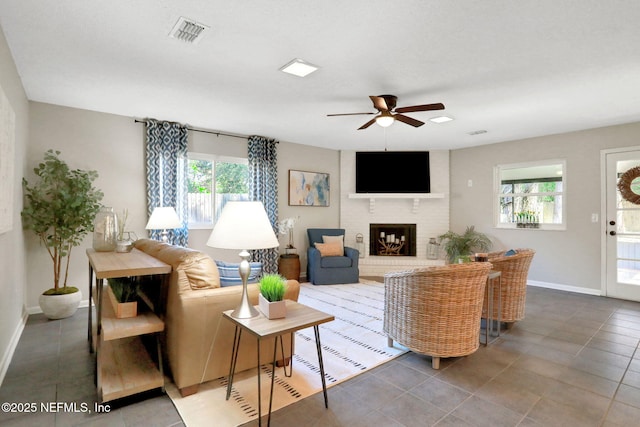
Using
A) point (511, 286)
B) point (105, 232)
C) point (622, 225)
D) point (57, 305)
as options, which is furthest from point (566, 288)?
point (57, 305)

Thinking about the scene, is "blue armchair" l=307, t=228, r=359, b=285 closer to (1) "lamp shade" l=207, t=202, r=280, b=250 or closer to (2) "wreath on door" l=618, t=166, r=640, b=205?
(1) "lamp shade" l=207, t=202, r=280, b=250

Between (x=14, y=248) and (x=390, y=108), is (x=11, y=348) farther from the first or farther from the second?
(x=390, y=108)

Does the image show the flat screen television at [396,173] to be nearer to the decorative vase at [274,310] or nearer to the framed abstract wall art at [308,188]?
the framed abstract wall art at [308,188]

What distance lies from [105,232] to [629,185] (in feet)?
20.9

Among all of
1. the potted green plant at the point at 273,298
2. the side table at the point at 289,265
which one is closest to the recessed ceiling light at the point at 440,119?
the side table at the point at 289,265

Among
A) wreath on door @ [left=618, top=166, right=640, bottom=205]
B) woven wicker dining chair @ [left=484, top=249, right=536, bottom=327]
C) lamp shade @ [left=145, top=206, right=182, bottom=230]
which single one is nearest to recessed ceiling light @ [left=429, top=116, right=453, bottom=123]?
woven wicker dining chair @ [left=484, top=249, right=536, bottom=327]

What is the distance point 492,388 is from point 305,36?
2793 millimetres

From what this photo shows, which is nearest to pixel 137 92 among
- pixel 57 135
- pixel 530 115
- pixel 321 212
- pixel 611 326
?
pixel 57 135

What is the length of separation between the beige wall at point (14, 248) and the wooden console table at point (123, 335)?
788 millimetres

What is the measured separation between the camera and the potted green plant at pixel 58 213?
11.7 ft

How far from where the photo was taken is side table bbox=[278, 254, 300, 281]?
560 centimetres

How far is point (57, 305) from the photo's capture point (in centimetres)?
358

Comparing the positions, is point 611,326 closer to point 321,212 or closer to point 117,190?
point 321,212

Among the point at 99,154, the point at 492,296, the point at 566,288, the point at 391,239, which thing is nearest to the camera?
the point at 492,296
